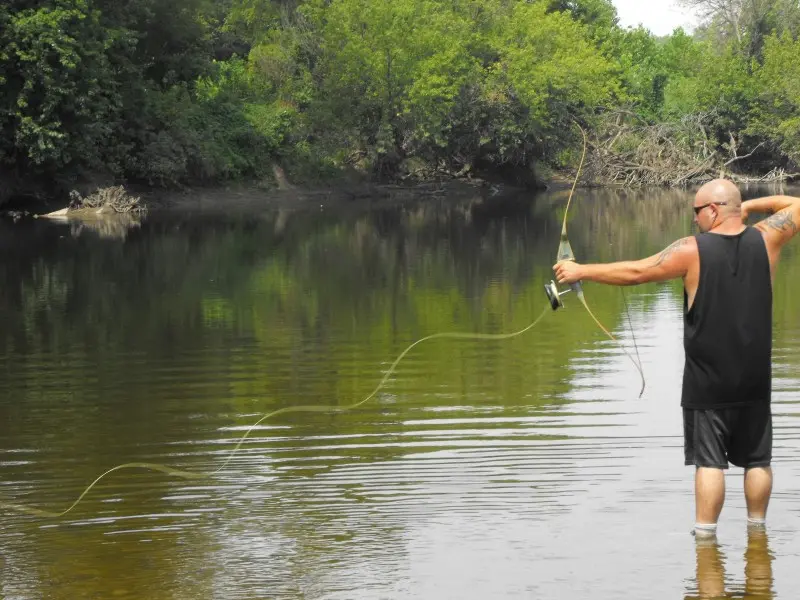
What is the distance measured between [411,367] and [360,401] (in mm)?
2083

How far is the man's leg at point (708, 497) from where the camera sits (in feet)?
21.6

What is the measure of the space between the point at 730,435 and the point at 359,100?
53737 millimetres

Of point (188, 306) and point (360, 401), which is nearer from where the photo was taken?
point (360, 401)

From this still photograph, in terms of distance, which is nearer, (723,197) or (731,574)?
(731,574)

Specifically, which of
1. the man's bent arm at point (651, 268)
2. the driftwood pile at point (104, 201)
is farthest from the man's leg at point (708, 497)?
the driftwood pile at point (104, 201)

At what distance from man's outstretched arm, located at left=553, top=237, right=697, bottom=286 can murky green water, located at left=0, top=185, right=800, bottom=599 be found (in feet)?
4.41

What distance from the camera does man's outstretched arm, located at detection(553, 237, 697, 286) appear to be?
641cm

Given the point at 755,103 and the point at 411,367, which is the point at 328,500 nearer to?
the point at 411,367

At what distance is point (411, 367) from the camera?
13.6 meters

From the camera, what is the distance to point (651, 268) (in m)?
6.46

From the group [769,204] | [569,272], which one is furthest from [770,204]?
[569,272]

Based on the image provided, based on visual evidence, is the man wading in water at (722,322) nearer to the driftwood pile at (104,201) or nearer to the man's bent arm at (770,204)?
the man's bent arm at (770,204)

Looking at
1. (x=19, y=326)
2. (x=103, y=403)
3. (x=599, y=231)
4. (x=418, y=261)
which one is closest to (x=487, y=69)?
(x=599, y=231)

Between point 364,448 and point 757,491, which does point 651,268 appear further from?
point 364,448
